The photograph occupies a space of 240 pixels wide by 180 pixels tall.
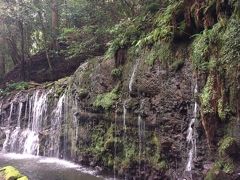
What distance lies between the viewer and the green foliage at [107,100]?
12.6 meters

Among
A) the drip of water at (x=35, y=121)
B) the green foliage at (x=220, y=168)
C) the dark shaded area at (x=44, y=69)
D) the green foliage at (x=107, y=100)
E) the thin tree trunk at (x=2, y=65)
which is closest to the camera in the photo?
the green foliage at (x=220, y=168)

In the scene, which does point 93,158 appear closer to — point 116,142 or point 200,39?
point 116,142

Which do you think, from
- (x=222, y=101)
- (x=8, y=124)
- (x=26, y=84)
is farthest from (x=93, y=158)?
(x=26, y=84)

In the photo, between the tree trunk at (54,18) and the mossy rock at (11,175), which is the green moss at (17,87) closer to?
the tree trunk at (54,18)

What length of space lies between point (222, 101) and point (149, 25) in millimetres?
5039

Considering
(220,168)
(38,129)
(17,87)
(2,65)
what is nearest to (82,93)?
(38,129)

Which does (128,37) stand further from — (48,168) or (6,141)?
(6,141)

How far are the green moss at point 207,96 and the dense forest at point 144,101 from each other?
0.09 ft

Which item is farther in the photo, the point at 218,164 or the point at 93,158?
the point at 93,158

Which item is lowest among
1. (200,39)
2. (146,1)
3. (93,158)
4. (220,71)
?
(93,158)

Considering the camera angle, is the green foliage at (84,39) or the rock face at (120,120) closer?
the rock face at (120,120)

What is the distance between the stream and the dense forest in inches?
5.1

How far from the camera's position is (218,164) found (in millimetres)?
8570

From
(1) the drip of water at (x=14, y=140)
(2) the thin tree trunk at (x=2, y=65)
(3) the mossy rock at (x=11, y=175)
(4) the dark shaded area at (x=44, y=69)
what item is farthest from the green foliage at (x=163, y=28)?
(2) the thin tree trunk at (x=2, y=65)
